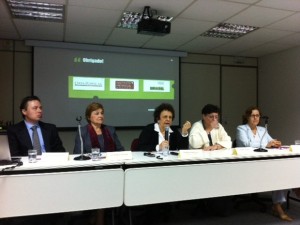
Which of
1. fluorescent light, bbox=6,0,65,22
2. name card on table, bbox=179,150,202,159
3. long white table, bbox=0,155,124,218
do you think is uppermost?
fluorescent light, bbox=6,0,65,22

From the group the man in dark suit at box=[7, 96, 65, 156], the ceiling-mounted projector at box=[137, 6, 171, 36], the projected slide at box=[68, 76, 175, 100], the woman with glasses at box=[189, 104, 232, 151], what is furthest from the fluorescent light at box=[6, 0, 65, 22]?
the woman with glasses at box=[189, 104, 232, 151]

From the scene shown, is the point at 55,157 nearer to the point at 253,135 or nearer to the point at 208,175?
the point at 208,175

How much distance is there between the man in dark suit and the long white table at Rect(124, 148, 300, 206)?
975 mm

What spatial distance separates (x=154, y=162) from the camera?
2.28 m

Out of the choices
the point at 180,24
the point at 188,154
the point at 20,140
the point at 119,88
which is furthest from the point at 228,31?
the point at 20,140

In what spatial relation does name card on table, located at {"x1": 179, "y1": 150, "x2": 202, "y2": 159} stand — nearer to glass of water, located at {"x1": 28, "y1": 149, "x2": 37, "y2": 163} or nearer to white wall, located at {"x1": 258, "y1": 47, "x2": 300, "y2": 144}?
glass of water, located at {"x1": 28, "y1": 149, "x2": 37, "y2": 163}

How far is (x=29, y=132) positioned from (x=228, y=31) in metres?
3.35

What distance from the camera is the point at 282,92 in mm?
5539

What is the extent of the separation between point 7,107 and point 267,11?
4.37 metres

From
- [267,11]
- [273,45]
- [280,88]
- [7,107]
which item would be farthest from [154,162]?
[280,88]

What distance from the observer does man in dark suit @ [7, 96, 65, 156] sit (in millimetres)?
2596

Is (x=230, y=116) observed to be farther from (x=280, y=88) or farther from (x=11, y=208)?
(x=11, y=208)

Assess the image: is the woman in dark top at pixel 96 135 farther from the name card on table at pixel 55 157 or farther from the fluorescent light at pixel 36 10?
the fluorescent light at pixel 36 10

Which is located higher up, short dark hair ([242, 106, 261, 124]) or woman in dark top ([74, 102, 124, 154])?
short dark hair ([242, 106, 261, 124])
